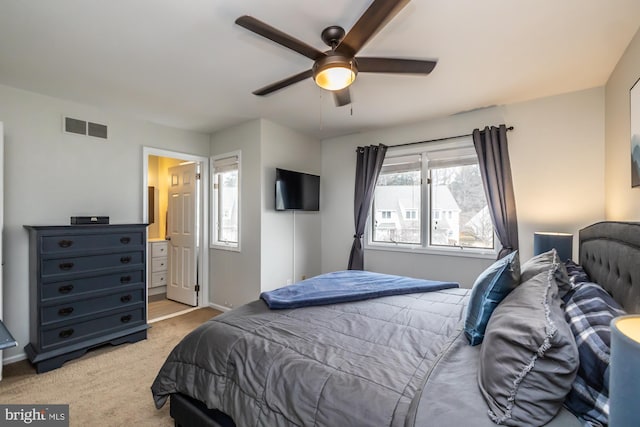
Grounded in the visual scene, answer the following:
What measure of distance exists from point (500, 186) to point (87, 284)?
424 centimetres

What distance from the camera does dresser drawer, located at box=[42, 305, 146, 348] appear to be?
8.23 ft

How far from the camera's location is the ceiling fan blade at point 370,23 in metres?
1.28

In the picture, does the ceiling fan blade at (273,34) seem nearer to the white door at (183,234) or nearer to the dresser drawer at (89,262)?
the dresser drawer at (89,262)

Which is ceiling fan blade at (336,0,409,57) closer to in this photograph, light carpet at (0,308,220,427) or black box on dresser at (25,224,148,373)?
light carpet at (0,308,220,427)

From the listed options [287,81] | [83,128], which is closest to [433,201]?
[287,81]

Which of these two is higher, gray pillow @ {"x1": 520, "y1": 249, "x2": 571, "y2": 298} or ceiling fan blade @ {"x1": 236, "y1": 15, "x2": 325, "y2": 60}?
ceiling fan blade @ {"x1": 236, "y1": 15, "x2": 325, "y2": 60}

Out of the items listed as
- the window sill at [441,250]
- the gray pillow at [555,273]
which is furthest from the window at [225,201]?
the gray pillow at [555,273]

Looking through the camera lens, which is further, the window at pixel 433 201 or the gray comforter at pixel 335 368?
the window at pixel 433 201

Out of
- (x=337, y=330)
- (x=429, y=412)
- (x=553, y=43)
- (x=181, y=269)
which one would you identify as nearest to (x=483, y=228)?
(x=553, y=43)

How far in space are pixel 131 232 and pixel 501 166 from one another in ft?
13.0

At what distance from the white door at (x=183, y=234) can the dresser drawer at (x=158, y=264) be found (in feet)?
0.90

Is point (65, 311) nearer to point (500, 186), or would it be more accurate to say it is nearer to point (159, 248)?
point (159, 248)

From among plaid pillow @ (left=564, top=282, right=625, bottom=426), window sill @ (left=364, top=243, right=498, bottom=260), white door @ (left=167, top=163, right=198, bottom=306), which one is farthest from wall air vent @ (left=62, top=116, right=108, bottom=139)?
plaid pillow @ (left=564, top=282, right=625, bottom=426)

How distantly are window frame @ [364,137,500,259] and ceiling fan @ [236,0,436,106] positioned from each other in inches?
71.5
